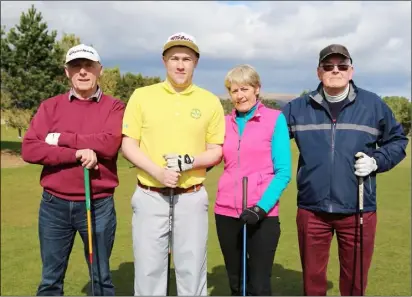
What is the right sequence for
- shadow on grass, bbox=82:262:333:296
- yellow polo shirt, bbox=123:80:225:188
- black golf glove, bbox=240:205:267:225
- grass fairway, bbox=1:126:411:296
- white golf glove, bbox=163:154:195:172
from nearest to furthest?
white golf glove, bbox=163:154:195:172
yellow polo shirt, bbox=123:80:225:188
black golf glove, bbox=240:205:267:225
shadow on grass, bbox=82:262:333:296
grass fairway, bbox=1:126:411:296

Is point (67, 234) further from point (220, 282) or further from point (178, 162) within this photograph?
point (220, 282)

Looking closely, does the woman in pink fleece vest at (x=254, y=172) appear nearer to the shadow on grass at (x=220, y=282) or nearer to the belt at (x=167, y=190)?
the belt at (x=167, y=190)

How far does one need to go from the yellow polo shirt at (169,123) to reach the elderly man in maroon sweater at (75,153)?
34 cm

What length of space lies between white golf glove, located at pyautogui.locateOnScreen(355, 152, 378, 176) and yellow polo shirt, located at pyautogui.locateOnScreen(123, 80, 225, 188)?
1.25m

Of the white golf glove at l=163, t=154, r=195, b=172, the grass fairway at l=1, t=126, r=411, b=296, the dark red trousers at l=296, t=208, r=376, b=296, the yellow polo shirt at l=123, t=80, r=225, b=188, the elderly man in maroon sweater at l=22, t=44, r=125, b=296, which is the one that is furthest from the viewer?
the grass fairway at l=1, t=126, r=411, b=296

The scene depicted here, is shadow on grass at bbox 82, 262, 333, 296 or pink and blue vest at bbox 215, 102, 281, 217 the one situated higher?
pink and blue vest at bbox 215, 102, 281, 217

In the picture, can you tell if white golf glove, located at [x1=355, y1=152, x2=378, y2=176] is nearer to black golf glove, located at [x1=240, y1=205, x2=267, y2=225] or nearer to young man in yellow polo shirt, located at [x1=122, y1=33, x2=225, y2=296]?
black golf glove, located at [x1=240, y1=205, x2=267, y2=225]

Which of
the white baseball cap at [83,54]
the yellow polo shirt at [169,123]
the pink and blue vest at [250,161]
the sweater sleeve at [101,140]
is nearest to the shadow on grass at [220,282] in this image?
the pink and blue vest at [250,161]

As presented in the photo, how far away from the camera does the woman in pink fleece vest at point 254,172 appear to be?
387cm

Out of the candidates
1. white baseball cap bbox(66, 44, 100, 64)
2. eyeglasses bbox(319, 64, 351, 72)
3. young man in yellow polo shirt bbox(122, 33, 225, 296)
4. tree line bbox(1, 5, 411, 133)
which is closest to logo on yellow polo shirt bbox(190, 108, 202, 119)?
young man in yellow polo shirt bbox(122, 33, 225, 296)

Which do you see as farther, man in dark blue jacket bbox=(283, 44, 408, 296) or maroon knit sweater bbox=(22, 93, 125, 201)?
man in dark blue jacket bbox=(283, 44, 408, 296)

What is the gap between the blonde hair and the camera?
390 cm

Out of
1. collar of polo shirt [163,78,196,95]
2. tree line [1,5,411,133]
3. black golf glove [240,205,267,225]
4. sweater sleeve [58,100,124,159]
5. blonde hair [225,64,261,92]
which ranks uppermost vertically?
tree line [1,5,411,133]

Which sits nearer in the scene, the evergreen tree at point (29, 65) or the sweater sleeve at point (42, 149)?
the sweater sleeve at point (42, 149)
